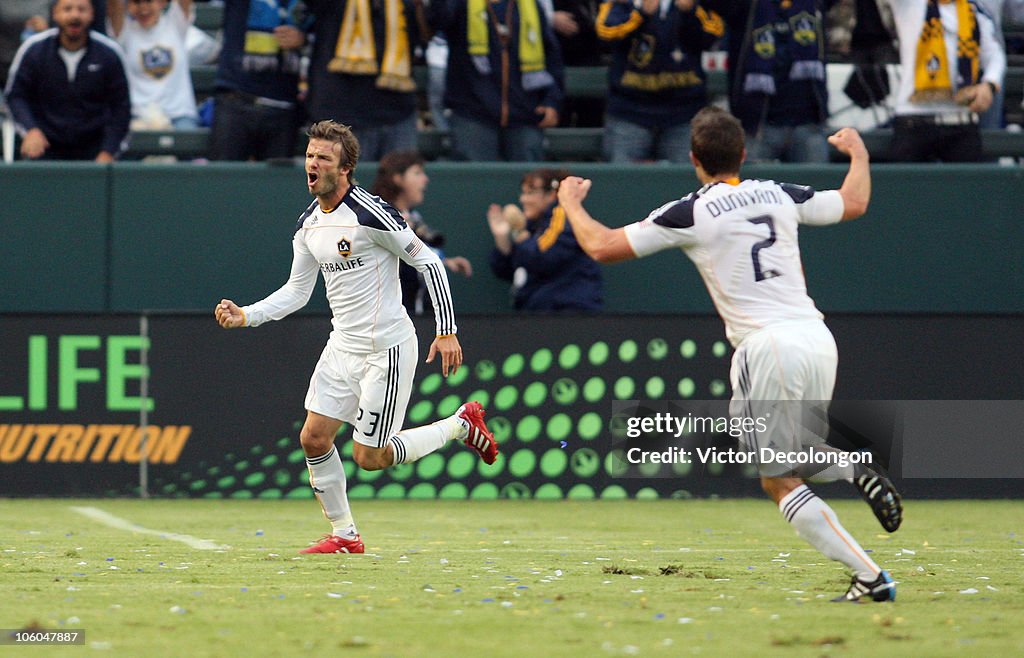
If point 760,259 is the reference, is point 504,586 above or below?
below

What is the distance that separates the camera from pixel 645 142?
12.9m

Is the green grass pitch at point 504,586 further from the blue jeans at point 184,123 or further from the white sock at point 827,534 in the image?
the blue jeans at point 184,123

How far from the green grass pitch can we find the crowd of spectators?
11.7 feet

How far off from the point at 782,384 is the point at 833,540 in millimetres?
648

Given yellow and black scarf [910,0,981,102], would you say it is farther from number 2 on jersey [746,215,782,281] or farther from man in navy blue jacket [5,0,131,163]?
number 2 on jersey [746,215,782,281]

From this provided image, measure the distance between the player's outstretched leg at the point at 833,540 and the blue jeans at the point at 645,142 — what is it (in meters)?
7.14

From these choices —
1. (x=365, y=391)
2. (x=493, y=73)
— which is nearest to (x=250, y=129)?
(x=493, y=73)

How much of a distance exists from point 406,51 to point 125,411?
3638 millimetres

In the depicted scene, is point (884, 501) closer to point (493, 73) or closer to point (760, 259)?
point (760, 259)

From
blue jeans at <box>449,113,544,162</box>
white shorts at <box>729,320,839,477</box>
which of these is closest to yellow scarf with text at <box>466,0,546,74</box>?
blue jeans at <box>449,113,544,162</box>

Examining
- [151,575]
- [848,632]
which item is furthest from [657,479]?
[848,632]

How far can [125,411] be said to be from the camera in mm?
11883

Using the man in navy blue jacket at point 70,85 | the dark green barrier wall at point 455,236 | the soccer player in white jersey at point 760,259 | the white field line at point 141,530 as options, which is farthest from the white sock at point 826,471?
the man in navy blue jacket at point 70,85

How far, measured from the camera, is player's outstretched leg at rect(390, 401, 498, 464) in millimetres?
8391
